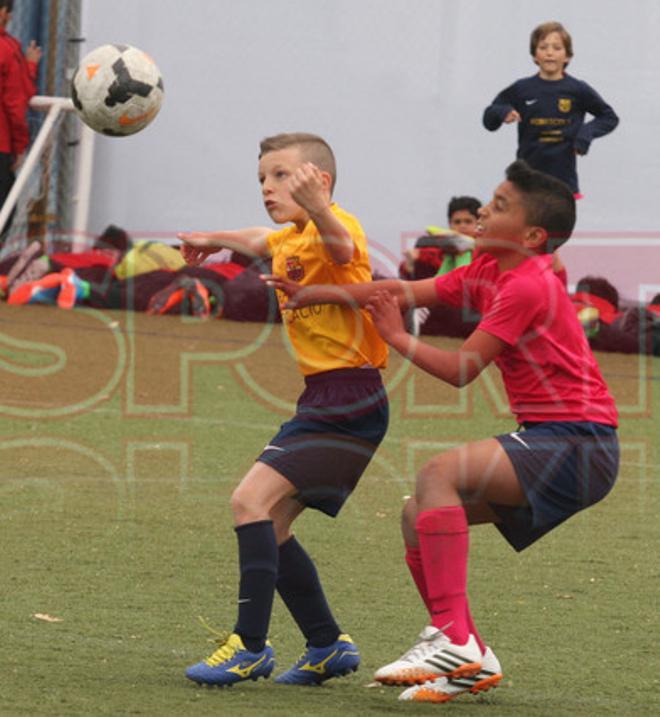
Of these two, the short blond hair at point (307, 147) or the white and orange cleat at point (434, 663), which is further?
the short blond hair at point (307, 147)

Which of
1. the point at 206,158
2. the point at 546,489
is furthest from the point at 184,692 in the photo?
the point at 206,158

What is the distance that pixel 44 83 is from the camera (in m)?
16.5

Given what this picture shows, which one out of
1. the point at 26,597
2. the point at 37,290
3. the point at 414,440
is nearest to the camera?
the point at 26,597

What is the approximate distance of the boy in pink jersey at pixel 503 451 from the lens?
4.58 m

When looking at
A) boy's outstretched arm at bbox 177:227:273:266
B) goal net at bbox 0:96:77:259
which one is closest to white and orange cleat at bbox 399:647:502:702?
boy's outstretched arm at bbox 177:227:273:266

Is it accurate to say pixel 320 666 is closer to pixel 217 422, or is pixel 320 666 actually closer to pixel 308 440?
pixel 308 440

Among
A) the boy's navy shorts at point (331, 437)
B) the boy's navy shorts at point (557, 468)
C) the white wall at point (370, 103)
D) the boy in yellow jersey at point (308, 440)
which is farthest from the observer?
the white wall at point (370, 103)

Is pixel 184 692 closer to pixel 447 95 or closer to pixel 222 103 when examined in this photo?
pixel 447 95

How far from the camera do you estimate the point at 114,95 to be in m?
8.78

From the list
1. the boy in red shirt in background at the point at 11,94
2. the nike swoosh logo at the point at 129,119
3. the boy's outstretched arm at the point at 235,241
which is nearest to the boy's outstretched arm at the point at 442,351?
the boy's outstretched arm at the point at 235,241

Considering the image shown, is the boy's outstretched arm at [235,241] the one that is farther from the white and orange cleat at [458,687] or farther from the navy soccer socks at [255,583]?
the white and orange cleat at [458,687]

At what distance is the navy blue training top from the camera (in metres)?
11.9

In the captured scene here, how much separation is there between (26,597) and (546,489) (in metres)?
1.89

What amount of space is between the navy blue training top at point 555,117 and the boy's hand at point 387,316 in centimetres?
739
